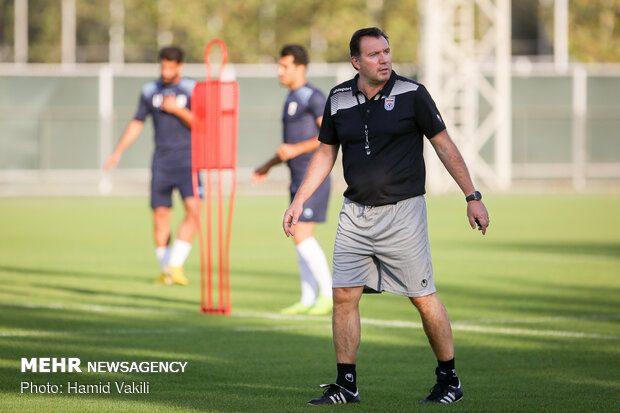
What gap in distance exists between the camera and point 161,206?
13.6 metres

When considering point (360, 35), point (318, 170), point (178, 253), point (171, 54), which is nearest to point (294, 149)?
point (178, 253)

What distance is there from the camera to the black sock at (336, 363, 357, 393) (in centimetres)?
684

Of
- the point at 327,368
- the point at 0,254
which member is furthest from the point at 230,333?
the point at 0,254

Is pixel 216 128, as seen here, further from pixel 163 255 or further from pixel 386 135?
pixel 386 135

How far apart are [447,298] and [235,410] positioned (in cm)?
573

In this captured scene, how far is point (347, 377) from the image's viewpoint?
6848 mm

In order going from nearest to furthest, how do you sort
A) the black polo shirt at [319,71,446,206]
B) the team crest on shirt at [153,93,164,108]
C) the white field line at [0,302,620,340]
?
the black polo shirt at [319,71,446,206], the white field line at [0,302,620,340], the team crest on shirt at [153,93,164,108]

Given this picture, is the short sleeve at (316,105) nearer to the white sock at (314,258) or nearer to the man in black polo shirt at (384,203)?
the white sock at (314,258)

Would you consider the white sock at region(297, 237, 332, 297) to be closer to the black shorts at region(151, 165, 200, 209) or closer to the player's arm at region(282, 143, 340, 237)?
the black shorts at region(151, 165, 200, 209)

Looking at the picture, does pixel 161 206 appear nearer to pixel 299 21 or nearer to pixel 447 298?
pixel 447 298

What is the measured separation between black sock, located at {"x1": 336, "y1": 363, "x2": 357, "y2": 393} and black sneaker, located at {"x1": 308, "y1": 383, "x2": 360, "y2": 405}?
0.03 metres

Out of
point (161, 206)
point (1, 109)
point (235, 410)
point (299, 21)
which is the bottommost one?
point (235, 410)

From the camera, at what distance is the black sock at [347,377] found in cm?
684

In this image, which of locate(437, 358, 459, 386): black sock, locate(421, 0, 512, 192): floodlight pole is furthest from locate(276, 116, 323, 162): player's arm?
locate(421, 0, 512, 192): floodlight pole
